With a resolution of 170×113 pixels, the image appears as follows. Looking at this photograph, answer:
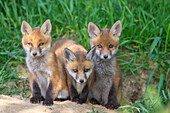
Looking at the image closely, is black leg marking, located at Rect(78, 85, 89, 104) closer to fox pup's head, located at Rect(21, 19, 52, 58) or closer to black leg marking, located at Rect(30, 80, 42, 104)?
black leg marking, located at Rect(30, 80, 42, 104)

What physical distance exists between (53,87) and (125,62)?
7.46 ft

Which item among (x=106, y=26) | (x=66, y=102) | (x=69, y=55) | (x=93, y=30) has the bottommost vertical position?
(x=66, y=102)

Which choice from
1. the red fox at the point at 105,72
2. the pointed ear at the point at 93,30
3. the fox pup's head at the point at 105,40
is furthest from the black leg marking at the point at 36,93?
the pointed ear at the point at 93,30

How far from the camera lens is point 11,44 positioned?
6156 mm

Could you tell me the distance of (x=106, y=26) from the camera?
6.30 m

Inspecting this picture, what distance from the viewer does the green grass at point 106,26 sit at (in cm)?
589

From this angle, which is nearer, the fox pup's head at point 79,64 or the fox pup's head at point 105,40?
the fox pup's head at point 79,64

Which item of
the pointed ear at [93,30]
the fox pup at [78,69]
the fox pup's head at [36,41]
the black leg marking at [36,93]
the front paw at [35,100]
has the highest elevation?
the pointed ear at [93,30]

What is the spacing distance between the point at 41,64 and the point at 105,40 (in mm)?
1402

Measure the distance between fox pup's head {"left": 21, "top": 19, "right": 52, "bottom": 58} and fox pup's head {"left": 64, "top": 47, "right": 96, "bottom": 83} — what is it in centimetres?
42

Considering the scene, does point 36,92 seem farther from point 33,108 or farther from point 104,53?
point 104,53

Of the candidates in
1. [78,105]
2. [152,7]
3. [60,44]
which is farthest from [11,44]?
[152,7]

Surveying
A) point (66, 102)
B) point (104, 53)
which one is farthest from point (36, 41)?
point (104, 53)

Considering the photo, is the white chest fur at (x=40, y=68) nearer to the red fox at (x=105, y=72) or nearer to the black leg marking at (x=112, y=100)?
the red fox at (x=105, y=72)
